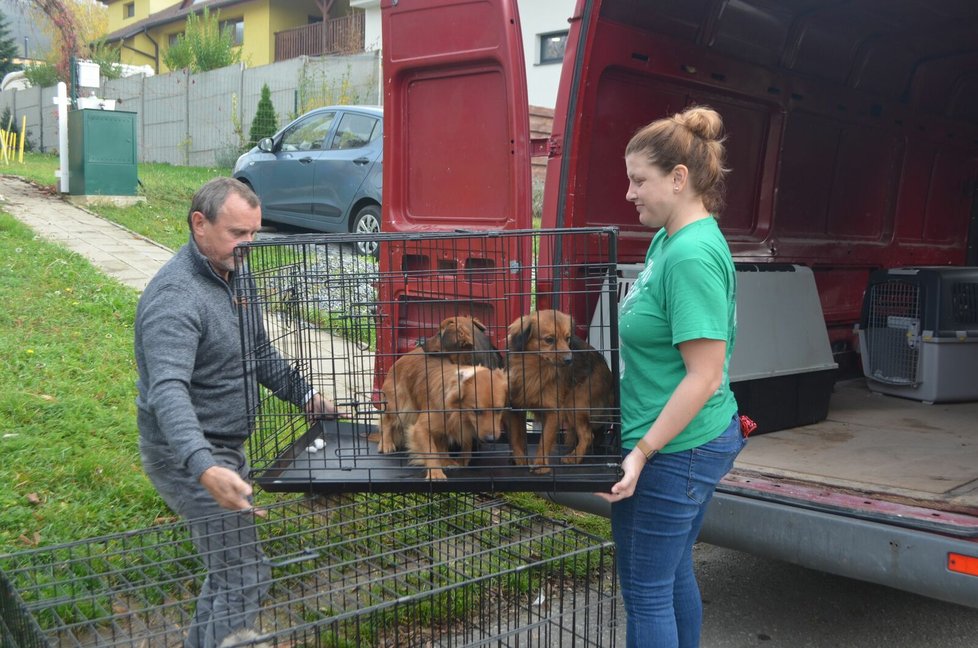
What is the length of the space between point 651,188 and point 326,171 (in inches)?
373

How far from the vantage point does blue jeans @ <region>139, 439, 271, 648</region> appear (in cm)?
287

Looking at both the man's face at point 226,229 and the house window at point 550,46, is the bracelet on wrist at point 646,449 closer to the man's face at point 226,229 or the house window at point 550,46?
the man's face at point 226,229

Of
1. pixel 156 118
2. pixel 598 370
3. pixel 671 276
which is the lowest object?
pixel 598 370

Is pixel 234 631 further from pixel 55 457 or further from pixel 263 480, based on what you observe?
pixel 55 457

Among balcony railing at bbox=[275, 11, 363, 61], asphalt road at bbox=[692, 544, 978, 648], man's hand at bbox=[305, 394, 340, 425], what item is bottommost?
asphalt road at bbox=[692, 544, 978, 648]

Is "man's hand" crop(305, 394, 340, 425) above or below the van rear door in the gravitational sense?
below

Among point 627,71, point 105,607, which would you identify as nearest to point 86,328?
point 105,607

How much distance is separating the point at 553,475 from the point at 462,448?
0.47 meters

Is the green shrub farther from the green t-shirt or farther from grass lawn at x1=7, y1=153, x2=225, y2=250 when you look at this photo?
the green t-shirt

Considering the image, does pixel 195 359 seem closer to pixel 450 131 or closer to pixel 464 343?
pixel 464 343

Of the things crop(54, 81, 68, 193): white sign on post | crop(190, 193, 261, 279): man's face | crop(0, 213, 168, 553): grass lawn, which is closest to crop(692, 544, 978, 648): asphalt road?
crop(190, 193, 261, 279): man's face

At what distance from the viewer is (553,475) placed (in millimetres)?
2715

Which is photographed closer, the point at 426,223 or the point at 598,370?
the point at 598,370

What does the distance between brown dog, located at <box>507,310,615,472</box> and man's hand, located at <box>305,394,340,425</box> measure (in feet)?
2.11
